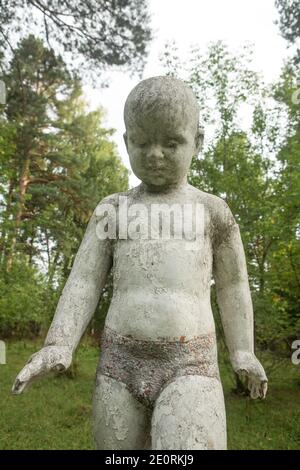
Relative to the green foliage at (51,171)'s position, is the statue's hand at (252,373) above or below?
below

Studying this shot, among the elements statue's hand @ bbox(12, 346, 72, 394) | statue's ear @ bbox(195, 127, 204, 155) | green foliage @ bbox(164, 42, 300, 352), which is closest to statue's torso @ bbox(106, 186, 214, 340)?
statue's hand @ bbox(12, 346, 72, 394)

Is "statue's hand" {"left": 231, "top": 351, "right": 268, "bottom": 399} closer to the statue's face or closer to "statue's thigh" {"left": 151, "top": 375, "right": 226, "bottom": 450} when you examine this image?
"statue's thigh" {"left": 151, "top": 375, "right": 226, "bottom": 450}

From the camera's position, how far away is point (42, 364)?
74.2 inches

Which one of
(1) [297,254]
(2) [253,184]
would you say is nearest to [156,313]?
(1) [297,254]

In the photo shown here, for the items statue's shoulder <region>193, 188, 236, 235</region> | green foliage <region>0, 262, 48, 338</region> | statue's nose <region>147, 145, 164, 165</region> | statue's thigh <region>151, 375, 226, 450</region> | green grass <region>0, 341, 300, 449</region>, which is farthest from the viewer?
green foliage <region>0, 262, 48, 338</region>

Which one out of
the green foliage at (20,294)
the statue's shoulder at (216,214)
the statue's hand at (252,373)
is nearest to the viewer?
the statue's hand at (252,373)

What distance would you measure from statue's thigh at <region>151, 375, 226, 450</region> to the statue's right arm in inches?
17.1

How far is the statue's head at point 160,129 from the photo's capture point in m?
2.06

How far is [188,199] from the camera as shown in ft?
7.39

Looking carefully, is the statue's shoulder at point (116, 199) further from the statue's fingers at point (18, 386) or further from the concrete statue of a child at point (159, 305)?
the statue's fingers at point (18, 386)

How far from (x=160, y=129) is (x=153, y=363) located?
98 centimetres

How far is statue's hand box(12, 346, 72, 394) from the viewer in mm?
1797

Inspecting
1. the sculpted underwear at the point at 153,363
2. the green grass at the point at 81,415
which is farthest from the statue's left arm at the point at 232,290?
the green grass at the point at 81,415

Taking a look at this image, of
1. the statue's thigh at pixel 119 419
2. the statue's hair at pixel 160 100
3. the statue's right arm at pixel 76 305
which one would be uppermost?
the statue's hair at pixel 160 100
